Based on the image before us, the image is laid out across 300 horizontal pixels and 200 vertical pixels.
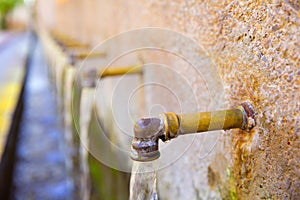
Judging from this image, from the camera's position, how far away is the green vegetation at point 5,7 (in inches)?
846

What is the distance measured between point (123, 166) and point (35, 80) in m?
6.95

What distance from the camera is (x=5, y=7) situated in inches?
864

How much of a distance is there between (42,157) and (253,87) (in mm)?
3669

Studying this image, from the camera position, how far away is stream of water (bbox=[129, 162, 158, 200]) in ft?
2.55

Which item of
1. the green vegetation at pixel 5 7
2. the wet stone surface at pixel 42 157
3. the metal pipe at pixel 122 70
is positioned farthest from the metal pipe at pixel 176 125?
the green vegetation at pixel 5 7

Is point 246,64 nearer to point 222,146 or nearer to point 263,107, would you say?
point 263,107

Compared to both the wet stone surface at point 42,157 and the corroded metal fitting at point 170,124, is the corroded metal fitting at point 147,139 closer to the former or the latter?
the corroded metal fitting at point 170,124

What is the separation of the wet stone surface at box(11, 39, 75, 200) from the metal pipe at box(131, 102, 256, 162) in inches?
101

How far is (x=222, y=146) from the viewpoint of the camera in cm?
91

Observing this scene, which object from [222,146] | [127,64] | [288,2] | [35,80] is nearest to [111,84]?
[127,64]

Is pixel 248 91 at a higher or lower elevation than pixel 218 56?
lower

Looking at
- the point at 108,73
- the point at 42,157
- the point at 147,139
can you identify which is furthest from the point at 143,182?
the point at 42,157

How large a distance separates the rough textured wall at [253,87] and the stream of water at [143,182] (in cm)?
18

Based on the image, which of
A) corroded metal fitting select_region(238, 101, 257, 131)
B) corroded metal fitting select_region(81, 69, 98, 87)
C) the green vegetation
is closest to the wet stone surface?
corroded metal fitting select_region(81, 69, 98, 87)
